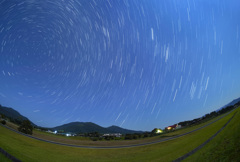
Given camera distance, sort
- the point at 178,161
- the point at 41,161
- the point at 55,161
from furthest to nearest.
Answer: the point at 55,161 → the point at 41,161 → the point at 178,161

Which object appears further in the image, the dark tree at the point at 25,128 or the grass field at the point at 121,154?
the dark tree at the point at 25,128

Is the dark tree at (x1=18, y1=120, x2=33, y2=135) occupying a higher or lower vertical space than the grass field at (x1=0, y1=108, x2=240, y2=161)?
higher

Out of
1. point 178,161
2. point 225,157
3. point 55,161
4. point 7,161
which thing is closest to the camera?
point 225,157

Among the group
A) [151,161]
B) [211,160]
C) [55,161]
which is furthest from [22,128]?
[211,160]

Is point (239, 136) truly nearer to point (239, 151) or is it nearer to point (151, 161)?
point (239, 151)

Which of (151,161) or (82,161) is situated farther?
(82,161)

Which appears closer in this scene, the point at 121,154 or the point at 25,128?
the point at 121,154

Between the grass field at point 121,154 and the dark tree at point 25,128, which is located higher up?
the dark tree at point 25,128

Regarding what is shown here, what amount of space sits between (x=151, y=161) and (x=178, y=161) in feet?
26.3

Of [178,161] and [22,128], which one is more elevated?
[22,128]

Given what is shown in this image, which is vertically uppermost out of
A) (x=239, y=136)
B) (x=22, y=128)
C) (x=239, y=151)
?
(x=22, y=128)

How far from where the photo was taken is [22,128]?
65000mm

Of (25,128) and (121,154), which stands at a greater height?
(25,128)

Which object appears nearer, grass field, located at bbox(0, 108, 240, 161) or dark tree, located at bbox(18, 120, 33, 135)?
grass field, located at bbox(0, 108, 240, 161)
